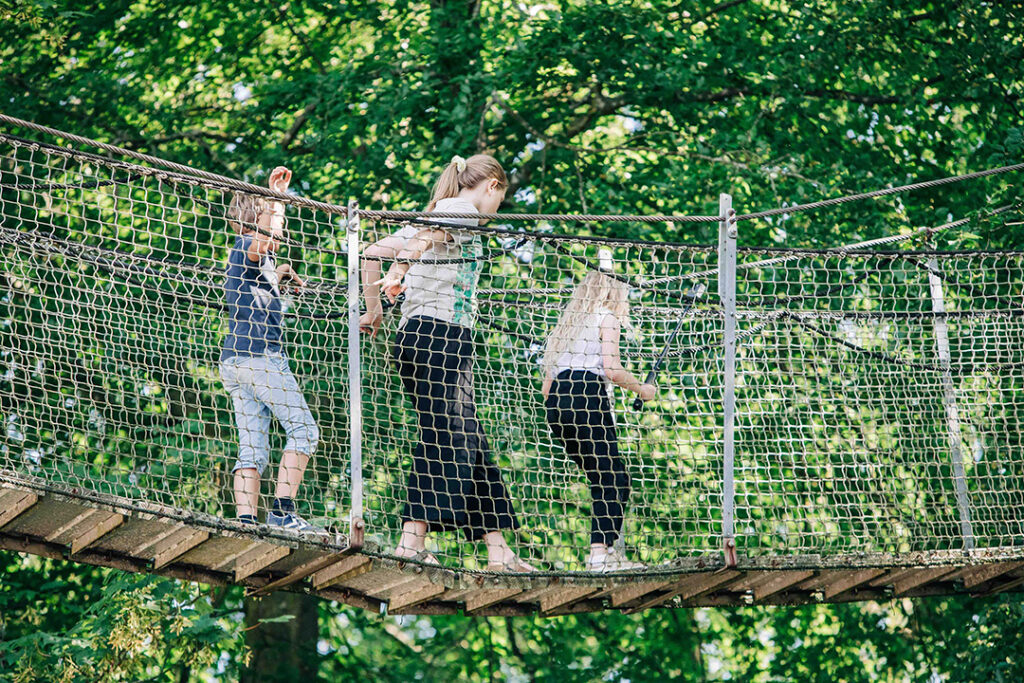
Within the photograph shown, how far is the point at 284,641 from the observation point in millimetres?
9000

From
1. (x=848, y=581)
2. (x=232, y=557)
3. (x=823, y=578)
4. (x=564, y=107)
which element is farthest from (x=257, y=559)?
(x=564, y=107)

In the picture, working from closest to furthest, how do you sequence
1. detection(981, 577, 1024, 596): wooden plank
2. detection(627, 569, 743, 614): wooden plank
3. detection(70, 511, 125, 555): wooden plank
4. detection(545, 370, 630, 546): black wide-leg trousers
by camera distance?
1. detection(70, 511, 125, 555): wooden plank
2. detection(627, 569, 743, 614): wooden plank
3. detection(545, 370, 630, 546): black wide-leg trousers
4. detection(981, 577, 1024, 596): wooden plank

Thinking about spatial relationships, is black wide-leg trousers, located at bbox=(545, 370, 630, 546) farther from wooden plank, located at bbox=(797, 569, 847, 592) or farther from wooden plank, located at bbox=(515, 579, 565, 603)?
wooden plank, located at bbox=(797, 569, 847, 592)

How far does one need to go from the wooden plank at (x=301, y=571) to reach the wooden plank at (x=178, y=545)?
31cm

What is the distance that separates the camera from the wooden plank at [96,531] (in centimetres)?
389

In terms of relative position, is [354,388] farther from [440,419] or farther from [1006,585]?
[1006,585]

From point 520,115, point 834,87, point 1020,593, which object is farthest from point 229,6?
point 1020,593

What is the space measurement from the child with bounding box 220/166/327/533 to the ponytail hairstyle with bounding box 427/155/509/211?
0.54 m

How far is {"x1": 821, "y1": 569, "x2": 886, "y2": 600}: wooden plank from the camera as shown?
472cm

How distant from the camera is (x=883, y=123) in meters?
8.27

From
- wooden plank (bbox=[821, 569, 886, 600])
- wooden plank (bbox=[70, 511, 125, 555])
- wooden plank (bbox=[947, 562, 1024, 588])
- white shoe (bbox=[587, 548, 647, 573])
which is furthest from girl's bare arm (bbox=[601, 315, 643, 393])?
wooden plank (bbox=[70, 511, 125, 555])

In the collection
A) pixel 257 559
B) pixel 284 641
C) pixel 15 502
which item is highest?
pixel 15 502

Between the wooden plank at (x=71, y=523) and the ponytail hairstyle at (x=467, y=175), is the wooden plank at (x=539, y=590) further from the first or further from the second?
the wooden plank at (x=71, y=523)

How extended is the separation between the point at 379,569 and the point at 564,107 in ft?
15.7
